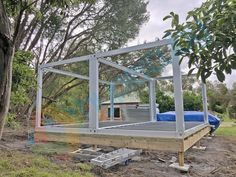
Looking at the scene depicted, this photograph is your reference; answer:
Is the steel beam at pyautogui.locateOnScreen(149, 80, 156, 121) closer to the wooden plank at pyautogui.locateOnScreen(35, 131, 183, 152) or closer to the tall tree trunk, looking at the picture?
the wooden plank at pyautogui.locateOnScreen(35, 131, 183, 152)

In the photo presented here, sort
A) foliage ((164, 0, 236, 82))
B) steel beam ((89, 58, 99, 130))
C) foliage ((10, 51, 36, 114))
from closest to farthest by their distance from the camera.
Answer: foliage ((164, 0, 236, 82))
foliage ((10, 51, 36, 114))
steel beam ((89, 58, 99, 130))

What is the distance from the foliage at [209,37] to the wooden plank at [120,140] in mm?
3169

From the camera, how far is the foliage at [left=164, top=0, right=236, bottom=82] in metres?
1.04

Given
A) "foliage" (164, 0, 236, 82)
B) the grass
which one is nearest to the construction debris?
the grass

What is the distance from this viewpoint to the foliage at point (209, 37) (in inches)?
41.0

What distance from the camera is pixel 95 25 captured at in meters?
9.76

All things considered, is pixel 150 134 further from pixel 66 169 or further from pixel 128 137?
pixel 66 169

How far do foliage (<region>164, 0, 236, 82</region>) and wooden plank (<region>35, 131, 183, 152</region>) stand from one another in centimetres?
317

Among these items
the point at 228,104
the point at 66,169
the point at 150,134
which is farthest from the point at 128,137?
the point at 228,104

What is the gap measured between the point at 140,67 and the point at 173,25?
721 cm

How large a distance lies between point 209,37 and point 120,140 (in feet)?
12.9

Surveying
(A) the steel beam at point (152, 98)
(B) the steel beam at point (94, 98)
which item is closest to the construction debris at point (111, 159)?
(B) the steel beam at point (94, 98)

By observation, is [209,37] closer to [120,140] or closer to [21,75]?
[21,75]

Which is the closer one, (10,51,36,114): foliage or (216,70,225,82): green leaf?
(216,70,225,82): green leaf
